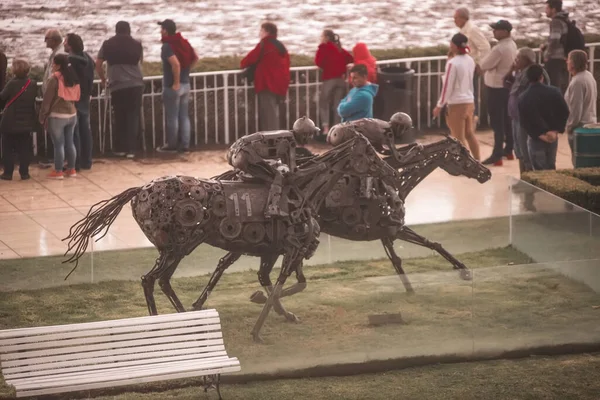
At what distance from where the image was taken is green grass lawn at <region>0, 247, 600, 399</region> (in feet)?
37.1

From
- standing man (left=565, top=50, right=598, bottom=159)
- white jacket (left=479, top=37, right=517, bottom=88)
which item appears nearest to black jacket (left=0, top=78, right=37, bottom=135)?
white jacket (left=479, top=37, right=517, bottom=88)

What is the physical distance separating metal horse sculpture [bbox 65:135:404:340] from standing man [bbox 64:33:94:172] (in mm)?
6986

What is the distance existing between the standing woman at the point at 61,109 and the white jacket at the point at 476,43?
17.9ft

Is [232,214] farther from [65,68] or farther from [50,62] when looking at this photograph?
[50,62]

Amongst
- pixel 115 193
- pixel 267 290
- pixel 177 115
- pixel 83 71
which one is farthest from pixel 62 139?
pixel 267 290

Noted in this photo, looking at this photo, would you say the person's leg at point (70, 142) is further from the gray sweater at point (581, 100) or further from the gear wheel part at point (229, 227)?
the gear wheel part at point (229, 227)

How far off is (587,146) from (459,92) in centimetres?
255

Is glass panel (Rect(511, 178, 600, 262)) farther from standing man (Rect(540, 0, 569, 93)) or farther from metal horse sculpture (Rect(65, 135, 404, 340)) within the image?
standing man (Rect(540, 0, 569, 93))

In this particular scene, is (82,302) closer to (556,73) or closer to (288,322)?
(288,322)

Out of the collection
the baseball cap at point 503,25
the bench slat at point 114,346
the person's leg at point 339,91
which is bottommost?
the bench slat at point 114,346

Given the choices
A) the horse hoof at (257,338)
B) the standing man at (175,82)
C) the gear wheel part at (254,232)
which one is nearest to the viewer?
the horse hoof at (257,338)

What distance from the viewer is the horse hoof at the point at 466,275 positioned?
38.4 ft

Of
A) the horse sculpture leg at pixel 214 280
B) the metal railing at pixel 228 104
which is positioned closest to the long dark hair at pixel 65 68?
the metal railing at pixel 228 104

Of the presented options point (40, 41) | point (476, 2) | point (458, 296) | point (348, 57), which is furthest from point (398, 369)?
point (476, 2)
